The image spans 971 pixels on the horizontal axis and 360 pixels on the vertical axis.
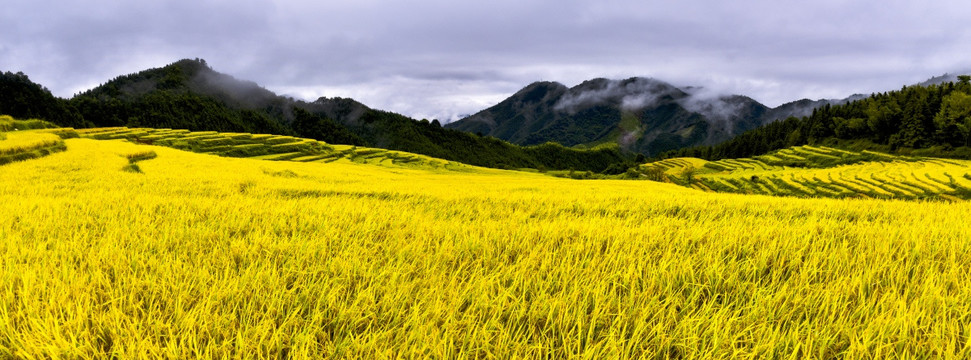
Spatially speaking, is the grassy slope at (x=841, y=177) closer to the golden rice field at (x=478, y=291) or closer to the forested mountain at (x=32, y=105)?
the golden rice field at (x=478, y=291)

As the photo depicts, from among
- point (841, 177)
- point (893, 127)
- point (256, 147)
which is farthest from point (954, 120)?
point (256, 147)

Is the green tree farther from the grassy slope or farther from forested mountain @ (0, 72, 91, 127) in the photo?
forested mountain @ (0, 72, 91, 127)

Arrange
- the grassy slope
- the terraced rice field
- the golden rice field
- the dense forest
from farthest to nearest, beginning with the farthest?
the dense forest < the terraced rice field < the grassy slope < the golden rice field

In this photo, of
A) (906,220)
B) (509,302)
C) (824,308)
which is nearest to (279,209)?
(509,302)

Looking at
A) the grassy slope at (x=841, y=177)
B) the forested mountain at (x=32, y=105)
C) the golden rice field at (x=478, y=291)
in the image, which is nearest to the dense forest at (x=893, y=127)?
the grassy slope at (x=841, y=177)

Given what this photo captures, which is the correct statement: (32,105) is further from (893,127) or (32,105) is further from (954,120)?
(893,127)

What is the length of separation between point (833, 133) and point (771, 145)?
15.5m

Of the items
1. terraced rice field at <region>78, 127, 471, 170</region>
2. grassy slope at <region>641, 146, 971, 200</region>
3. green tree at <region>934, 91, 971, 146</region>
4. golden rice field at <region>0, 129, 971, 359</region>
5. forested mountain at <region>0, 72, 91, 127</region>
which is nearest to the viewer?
golden rice field at <region>0, 129, 971, 359</region>

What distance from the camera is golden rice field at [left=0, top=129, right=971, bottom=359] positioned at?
5.15 feet

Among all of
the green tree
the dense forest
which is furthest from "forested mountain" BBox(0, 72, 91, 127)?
the green tree

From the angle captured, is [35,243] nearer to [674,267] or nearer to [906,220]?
[674,267]

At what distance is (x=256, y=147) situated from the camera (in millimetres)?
80250

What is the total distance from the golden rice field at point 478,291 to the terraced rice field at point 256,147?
76184 millimetres

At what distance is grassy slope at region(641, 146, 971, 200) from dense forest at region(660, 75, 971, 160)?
578 inches
